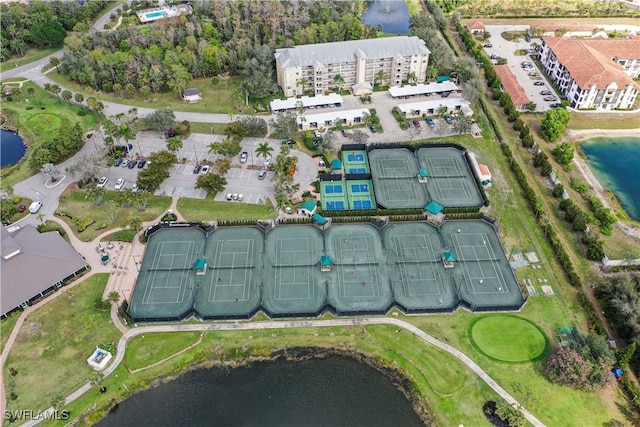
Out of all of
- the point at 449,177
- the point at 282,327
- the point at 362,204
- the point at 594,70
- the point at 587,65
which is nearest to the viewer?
the point at 282,327

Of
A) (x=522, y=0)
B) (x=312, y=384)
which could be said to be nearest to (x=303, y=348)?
(x=312, y=384)

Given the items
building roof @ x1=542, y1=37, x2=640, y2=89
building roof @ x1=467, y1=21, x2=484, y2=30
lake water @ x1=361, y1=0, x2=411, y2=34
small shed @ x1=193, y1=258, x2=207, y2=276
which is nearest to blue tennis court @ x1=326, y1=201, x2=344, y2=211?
small shed @ x1=193, y1=258, x2=207, y2=276

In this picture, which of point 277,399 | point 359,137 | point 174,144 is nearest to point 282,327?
point 277,399

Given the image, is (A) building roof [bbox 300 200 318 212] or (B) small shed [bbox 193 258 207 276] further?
(A) building roof [bbox 300 200 318 212]

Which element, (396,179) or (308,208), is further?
(396,179)

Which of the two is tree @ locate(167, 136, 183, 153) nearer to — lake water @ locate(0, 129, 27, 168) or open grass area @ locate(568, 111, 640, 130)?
lake water @ locate(0, 129, 27, 168)

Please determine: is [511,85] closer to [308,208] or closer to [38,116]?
[308,208]
